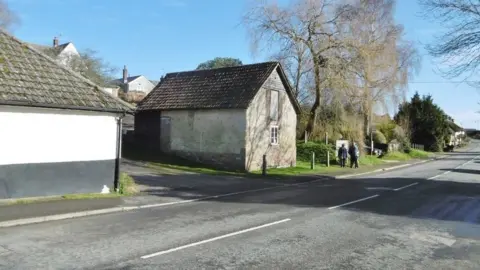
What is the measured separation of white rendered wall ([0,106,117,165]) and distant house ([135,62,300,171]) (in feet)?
39.0

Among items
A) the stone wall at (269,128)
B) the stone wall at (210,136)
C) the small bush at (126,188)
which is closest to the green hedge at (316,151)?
the stone wall at (269,128)

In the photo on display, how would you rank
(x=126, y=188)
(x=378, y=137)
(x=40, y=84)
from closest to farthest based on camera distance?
(x=40, y=84) → (x=126, y=188) → (x=378, y=137)

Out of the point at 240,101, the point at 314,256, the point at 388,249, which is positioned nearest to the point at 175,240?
the point at 314,256

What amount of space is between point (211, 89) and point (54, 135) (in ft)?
52.6

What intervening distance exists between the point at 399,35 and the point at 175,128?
22844 millimetres

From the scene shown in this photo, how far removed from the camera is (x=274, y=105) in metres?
28.4

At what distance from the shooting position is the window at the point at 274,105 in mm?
28062

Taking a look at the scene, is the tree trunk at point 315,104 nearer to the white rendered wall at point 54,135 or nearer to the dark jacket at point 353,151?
the dark jacket at point 353,151

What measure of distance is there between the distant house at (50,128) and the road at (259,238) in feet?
11.0

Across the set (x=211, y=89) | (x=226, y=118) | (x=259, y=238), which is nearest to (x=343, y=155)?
(x=226, y=118)

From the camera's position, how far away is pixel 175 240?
8.05 m

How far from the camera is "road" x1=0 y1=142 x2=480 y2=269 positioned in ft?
22.1

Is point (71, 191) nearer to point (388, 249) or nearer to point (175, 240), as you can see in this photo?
point (175, 240)

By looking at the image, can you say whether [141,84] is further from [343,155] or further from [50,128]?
[50,128]
